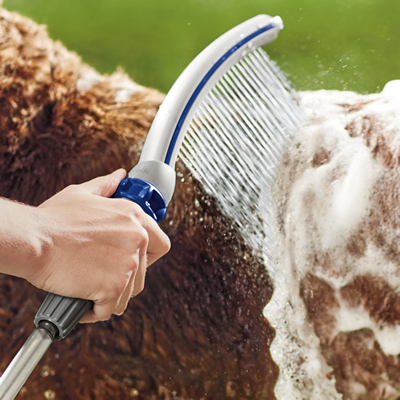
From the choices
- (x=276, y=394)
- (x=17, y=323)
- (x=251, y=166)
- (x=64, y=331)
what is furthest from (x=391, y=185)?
→ (x=17, y=323)

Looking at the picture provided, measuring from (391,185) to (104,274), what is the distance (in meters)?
0.58

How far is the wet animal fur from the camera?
2.71 ft

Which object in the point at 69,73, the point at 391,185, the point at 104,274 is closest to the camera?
the point at 104,274

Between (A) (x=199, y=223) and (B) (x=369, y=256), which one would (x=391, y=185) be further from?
(A) (x=199, y=223)

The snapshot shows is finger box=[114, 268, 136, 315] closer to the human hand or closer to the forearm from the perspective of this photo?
the human hand

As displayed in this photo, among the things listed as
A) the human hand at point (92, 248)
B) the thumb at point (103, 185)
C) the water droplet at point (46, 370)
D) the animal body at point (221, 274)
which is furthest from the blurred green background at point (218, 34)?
the water droplet at point (46, 370)

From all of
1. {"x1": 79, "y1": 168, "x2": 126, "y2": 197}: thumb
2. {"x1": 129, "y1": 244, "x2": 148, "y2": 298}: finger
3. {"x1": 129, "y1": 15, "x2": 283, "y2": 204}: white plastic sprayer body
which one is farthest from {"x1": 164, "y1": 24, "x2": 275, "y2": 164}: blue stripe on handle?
{"x1": 129, "y1": 244, "x2": 148, "y2": 298}: finger

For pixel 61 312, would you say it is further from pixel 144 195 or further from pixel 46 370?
pixel 46 370

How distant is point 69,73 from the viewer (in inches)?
34.9

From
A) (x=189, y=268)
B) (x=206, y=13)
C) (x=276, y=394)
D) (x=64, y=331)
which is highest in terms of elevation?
(x=206, y=13)

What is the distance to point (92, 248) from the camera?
0.47 meters

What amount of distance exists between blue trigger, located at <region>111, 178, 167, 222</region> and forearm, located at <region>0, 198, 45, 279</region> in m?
0.16

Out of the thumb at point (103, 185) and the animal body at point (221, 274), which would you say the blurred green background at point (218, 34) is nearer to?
the animal body at point (221, 274)

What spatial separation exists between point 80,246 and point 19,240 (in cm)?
7
